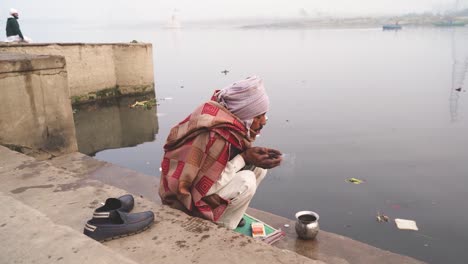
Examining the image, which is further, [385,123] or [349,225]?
[385,123]

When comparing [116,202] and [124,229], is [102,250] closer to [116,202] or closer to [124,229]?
[124,229]

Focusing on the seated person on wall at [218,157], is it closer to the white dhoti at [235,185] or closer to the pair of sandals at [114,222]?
the white dhoti at [235,185]

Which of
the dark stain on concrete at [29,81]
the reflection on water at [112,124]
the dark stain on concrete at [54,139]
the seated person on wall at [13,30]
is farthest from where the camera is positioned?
the seated person on wall at [13,30]

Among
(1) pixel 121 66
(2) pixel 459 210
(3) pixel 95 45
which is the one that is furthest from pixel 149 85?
A: (2) pixel 459 210

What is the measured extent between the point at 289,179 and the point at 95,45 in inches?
330

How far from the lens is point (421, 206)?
5.16 m

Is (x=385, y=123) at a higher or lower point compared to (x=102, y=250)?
lower

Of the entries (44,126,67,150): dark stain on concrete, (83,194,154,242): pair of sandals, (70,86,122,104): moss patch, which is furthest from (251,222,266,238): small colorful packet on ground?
(70,86,122,104): moss patch

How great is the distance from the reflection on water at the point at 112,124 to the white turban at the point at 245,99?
5999 millimetres

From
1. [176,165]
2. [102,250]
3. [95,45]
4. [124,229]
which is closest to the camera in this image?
[102,250]

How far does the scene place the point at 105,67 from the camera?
484 inches

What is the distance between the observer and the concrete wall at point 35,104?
3.96m

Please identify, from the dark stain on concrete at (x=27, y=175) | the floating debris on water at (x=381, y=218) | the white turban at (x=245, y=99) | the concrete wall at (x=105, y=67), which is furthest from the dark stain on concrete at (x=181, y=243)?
the concrete wall at (x=105, y=67)

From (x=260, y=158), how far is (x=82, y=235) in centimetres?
138
